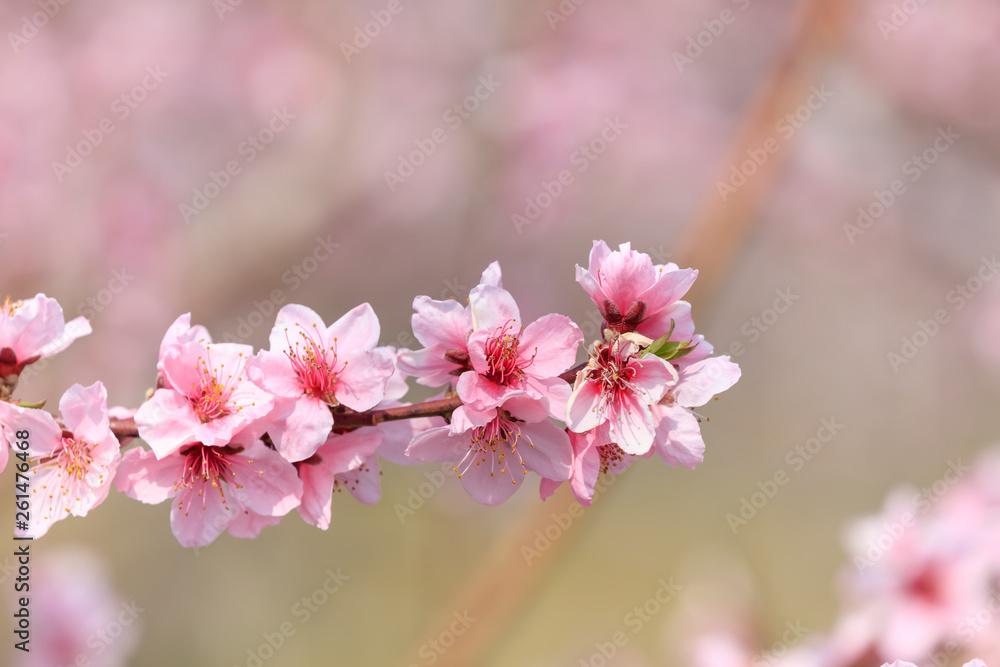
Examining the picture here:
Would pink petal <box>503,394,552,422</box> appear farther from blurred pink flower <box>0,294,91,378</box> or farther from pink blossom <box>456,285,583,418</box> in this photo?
blurred pink flower <box>0,294,91,378</box>

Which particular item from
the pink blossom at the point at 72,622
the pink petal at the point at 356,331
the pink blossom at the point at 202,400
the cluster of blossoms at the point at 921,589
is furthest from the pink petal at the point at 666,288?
the pink blossom at the point at 72,622

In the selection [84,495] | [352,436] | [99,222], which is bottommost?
[99,222]

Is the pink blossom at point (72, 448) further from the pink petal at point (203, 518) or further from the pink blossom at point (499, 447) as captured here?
the pink blossom at point (499, 447)

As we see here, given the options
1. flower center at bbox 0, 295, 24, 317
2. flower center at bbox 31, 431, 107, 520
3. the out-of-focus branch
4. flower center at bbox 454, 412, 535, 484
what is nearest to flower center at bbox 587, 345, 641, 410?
flower center at bbox 454, 412, 535, 484

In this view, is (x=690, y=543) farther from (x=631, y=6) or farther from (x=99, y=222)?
(x=99, y=222)

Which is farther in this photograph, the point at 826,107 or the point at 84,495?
the point at 826,107

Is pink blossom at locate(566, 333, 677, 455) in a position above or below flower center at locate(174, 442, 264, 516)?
above

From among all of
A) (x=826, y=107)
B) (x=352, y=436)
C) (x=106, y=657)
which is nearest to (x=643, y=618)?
(x=826, y=107)

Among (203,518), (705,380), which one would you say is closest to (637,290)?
(705,380)
